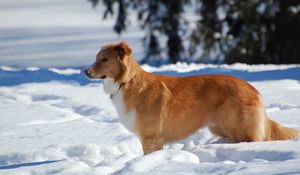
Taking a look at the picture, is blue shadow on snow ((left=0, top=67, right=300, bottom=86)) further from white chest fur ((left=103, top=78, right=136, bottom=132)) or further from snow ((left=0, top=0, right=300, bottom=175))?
white chest fur ((left=103, top=78, right=136, bottom=132))

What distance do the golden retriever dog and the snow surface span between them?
0.71 feet

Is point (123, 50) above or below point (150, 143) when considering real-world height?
above

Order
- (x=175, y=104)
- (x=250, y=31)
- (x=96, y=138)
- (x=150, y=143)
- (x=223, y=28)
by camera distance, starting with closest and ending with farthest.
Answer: (x=150, y=143), (x=175, y=104), (x=96, y=138), (x=250, y=31), (x=223, y=28)

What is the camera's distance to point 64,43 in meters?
23.6

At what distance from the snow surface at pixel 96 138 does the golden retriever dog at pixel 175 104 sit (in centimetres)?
22

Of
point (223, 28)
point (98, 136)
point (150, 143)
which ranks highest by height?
point (150, 143)

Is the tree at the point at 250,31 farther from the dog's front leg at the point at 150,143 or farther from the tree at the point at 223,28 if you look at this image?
the dog's front leg at the point at 150,143

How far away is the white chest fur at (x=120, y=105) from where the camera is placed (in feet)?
20.3

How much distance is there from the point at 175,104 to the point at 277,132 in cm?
106

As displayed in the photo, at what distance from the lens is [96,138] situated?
7277 mm

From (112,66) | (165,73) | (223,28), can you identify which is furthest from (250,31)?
(112,66)

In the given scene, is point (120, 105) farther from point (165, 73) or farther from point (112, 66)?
point (165, 73)

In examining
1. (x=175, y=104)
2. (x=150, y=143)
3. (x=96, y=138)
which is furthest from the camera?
(x=96, y=138)

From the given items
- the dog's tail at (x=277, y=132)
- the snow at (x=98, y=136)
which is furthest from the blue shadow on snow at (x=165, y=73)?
the dog's tail at (x=277, y=132)
